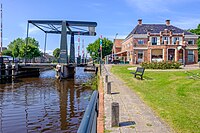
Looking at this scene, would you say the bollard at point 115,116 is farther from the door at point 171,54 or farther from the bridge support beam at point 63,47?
the door at point 171,54

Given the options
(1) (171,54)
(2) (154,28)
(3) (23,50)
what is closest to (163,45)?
(1) (171,54)

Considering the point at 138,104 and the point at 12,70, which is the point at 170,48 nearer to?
the point at 12,70

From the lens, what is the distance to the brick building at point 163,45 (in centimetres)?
4122

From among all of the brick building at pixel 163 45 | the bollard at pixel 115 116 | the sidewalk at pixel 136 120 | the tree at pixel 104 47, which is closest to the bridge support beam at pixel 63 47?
the brick building at pixel 163 45

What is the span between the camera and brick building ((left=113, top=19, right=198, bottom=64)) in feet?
135

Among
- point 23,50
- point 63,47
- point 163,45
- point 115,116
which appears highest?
point 23,50

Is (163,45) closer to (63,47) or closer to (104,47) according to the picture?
(63,47)

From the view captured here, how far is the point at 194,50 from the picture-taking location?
43.2 metres

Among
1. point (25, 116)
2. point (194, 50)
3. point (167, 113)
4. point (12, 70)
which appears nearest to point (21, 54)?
point (12, 70)

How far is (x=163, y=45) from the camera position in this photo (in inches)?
1612

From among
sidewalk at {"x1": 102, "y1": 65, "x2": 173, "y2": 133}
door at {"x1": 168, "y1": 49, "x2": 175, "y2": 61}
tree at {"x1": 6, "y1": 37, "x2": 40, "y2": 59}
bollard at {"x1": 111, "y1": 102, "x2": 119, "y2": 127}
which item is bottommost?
sidewalk at {"x1": 102, "y1": 65, "x2": 173, "y2": 133}

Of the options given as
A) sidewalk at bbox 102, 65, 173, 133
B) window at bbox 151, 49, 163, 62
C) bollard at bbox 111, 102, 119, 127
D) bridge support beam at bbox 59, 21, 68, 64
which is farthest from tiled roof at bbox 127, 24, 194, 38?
bollard at bbox 111, 102, 119, 127

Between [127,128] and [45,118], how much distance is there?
5.42 metres

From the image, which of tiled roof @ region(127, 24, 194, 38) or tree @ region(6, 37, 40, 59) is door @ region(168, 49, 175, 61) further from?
tree @ region(6, 37, 40, 59)
